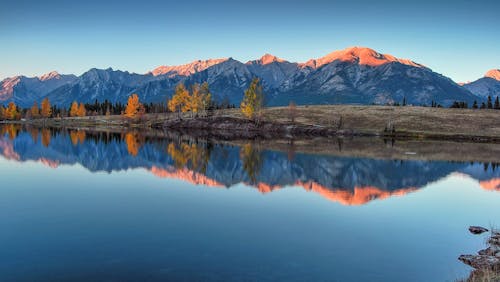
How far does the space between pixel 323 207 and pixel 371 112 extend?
539 feet

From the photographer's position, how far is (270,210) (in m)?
36.9


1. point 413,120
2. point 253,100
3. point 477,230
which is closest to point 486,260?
point 477,230

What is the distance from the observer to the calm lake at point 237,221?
867 inches

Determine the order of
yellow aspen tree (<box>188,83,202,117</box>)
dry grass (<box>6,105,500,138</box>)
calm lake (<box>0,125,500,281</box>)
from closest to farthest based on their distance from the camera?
calm lake (<box>0,125,500,281</box>)
dry grass (<box>6,105,500,138</box>)
yellow aspen tree (<box>188,83,202,117</box>)

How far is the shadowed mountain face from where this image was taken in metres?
50.8

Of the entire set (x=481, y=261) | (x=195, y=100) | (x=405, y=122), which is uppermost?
(x=195, y=100)

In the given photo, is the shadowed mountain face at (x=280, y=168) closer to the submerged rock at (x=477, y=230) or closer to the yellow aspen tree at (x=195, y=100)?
the submerged rock at (x=477, y=230)

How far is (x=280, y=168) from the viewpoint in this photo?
211 ft

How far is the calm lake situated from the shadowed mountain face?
1.10 ft

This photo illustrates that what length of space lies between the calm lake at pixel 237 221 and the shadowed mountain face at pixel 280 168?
0.33 meters

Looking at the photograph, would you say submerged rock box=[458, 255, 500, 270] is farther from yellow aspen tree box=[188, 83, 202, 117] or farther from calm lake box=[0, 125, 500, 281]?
yellow aspen tree box=[188, 83, 202, 117]

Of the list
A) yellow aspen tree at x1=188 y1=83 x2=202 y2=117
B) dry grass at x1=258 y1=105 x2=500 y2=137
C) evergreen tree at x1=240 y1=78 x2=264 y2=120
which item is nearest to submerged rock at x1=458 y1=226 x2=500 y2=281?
dry grass at x1=258 y1=105 x2=500 y2=137

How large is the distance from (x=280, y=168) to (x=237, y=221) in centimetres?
3262

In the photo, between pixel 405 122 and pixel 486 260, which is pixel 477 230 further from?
pixel 405 122
